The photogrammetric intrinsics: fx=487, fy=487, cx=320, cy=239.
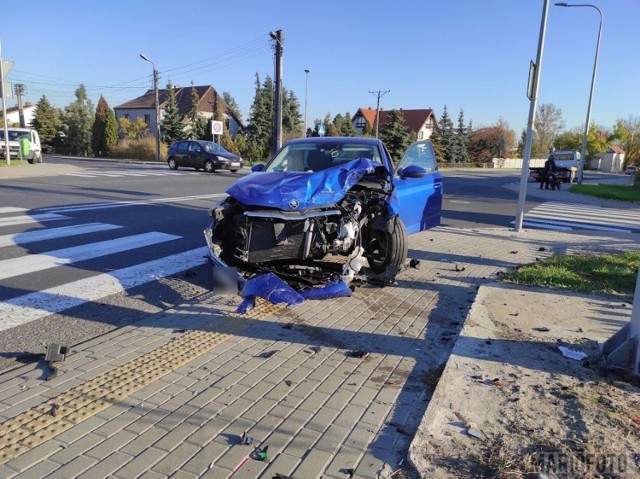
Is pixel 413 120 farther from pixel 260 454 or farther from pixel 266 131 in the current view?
pixel 260 454

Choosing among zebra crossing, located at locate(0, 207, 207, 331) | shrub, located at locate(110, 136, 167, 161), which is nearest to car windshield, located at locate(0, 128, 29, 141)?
shrub, located at locate(110, 136, 167, 161)

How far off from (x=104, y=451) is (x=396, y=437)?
168 centimetres

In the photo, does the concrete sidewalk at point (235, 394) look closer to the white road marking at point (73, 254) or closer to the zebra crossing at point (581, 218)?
the white road marking at point (73, 254)

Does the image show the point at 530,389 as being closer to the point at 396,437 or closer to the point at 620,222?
the point at 396,437

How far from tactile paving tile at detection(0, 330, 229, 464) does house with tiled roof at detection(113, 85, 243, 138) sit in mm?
66493

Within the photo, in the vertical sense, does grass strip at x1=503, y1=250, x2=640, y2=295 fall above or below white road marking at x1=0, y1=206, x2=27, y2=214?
above

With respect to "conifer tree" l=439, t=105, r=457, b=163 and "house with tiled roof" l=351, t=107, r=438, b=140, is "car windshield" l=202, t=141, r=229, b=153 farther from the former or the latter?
"house with tiled roof" l=351, t=107, r=438, b=140

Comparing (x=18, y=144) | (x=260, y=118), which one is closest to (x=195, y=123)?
(x=260, y=118)

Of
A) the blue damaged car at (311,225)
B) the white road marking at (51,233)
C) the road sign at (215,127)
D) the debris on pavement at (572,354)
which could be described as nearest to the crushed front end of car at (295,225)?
the blue damaged car at (311,225)

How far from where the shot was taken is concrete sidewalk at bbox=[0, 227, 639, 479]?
8.77ft

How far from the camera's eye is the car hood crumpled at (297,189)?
482 centimetres

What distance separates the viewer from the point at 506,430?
2939mm

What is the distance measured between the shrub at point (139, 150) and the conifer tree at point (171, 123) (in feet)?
15.5

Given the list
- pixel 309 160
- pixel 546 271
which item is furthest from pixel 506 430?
pixel 309 160
